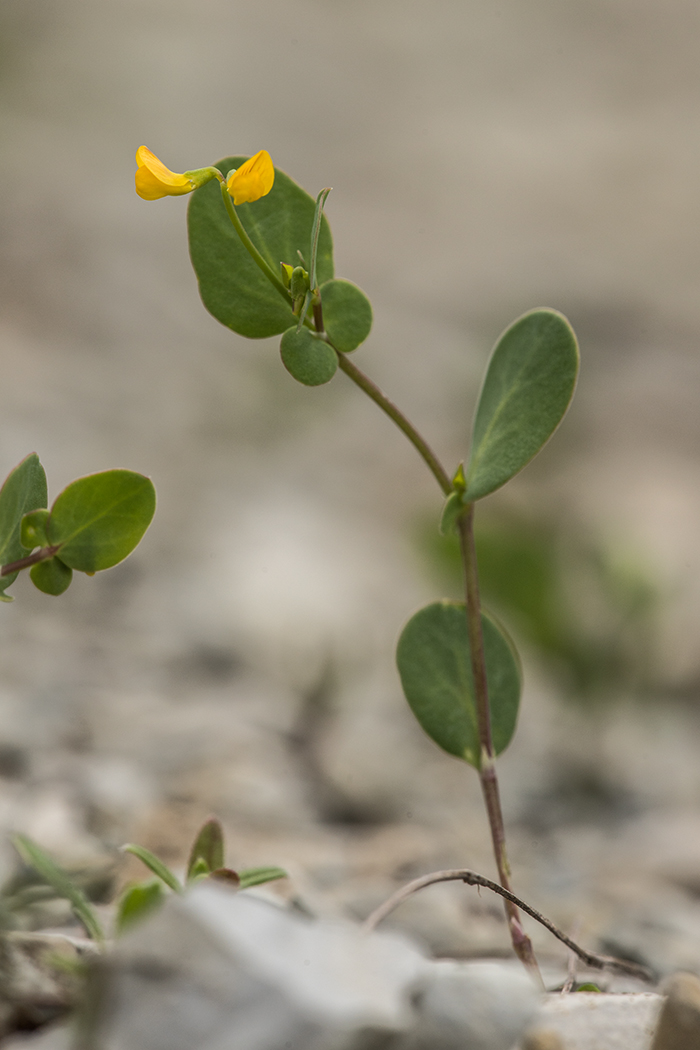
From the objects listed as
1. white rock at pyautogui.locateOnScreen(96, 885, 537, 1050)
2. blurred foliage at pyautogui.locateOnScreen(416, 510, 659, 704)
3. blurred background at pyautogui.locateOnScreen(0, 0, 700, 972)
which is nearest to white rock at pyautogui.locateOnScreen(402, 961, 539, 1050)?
white rock at pyautogui.locateOnScreen(96, 885, 537, 1050)

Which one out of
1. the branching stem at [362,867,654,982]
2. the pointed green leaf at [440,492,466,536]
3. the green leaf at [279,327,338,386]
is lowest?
the branching stem at [362,867,654,982]

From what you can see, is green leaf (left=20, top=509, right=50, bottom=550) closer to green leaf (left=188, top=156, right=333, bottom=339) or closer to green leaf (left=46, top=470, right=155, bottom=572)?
green leaf (left=46, top=470, right=155, bottom=572)

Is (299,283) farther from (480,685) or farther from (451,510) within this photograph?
(480,685)

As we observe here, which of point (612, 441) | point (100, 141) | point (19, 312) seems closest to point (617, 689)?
point (612, 441)

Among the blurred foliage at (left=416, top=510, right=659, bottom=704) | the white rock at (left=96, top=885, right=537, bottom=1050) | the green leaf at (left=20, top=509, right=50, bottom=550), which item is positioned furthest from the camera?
the blurred foliage at (left=416, top=510, right=659, bottom=704)

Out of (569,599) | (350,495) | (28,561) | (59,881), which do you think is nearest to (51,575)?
(28,561)

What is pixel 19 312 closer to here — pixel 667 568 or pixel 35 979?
pixel 667 568
